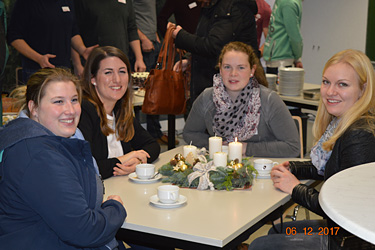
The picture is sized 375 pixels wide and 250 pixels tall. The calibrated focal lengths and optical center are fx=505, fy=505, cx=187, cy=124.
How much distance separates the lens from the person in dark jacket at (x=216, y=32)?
3.75 meters

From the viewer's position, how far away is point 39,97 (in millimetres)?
1940

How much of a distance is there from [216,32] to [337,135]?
176 cm

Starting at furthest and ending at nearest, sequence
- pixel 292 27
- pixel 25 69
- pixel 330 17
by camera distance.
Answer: pixel 330 17
pixel 292 27
pixel 25 69

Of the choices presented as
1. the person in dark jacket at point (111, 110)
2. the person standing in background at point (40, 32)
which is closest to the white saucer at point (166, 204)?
the person in dark jacket at point (111, 110)

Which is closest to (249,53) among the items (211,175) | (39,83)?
(211,175)

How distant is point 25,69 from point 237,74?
2.33 m

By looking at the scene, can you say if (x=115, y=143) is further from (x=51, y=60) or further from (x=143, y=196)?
(x=51, y=60)

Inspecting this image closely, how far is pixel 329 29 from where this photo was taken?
8.70 meters

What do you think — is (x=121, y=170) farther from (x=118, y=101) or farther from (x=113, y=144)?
(x=118, y=101)

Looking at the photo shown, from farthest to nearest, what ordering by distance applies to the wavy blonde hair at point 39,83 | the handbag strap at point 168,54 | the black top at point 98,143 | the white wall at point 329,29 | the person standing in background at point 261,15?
the white wall at point 329,29, the person standing in background at point 261,15, the handbag strap at point 168,54, the black top at point 98,143, the wavy blonde hair at point 39,83

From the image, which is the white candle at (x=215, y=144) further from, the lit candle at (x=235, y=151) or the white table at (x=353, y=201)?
the white table at (x=353, y=201)

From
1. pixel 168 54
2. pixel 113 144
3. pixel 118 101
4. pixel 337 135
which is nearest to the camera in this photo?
pixel 337 135

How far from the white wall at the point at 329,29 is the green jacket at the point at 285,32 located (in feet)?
10.1

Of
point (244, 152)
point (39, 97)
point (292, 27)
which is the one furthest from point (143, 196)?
point (292, 27)
